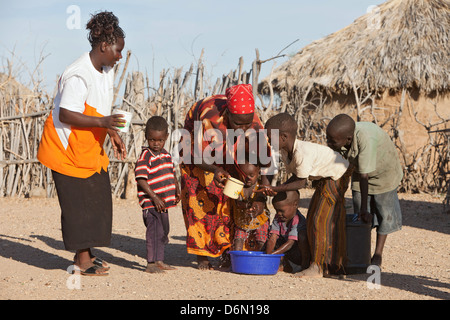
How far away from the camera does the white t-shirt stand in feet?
14.5

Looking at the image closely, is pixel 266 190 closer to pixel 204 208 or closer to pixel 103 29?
pixel 204 208

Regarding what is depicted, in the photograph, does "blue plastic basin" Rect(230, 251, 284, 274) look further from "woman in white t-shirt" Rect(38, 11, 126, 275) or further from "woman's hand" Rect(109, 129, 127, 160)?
"woman's hand" Rect(109, 129, 127, 160)

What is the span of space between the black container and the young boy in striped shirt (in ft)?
4.61

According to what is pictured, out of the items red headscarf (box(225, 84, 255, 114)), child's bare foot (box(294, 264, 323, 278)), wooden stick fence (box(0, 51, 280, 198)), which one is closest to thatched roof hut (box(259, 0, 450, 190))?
wooden stick fence (box(0, 51, 280, 198))

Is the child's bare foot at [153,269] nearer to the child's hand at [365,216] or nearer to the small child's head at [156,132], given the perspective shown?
the small child's head at [156,132]

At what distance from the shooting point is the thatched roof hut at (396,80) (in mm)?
11523

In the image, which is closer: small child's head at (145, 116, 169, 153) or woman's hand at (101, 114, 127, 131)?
woman's hand at (101, 114, 127, 131)

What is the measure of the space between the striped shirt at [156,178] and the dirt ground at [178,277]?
57cm

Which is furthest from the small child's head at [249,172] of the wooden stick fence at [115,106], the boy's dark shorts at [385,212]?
the wooden stick fence at [115,106]

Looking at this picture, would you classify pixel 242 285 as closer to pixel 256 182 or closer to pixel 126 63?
pixel 256 182

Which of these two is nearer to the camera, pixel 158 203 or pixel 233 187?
pixel 233 187

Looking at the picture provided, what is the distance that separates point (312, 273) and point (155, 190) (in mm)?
1382

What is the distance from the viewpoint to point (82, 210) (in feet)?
14.3

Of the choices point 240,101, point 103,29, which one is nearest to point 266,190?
point 240,101
